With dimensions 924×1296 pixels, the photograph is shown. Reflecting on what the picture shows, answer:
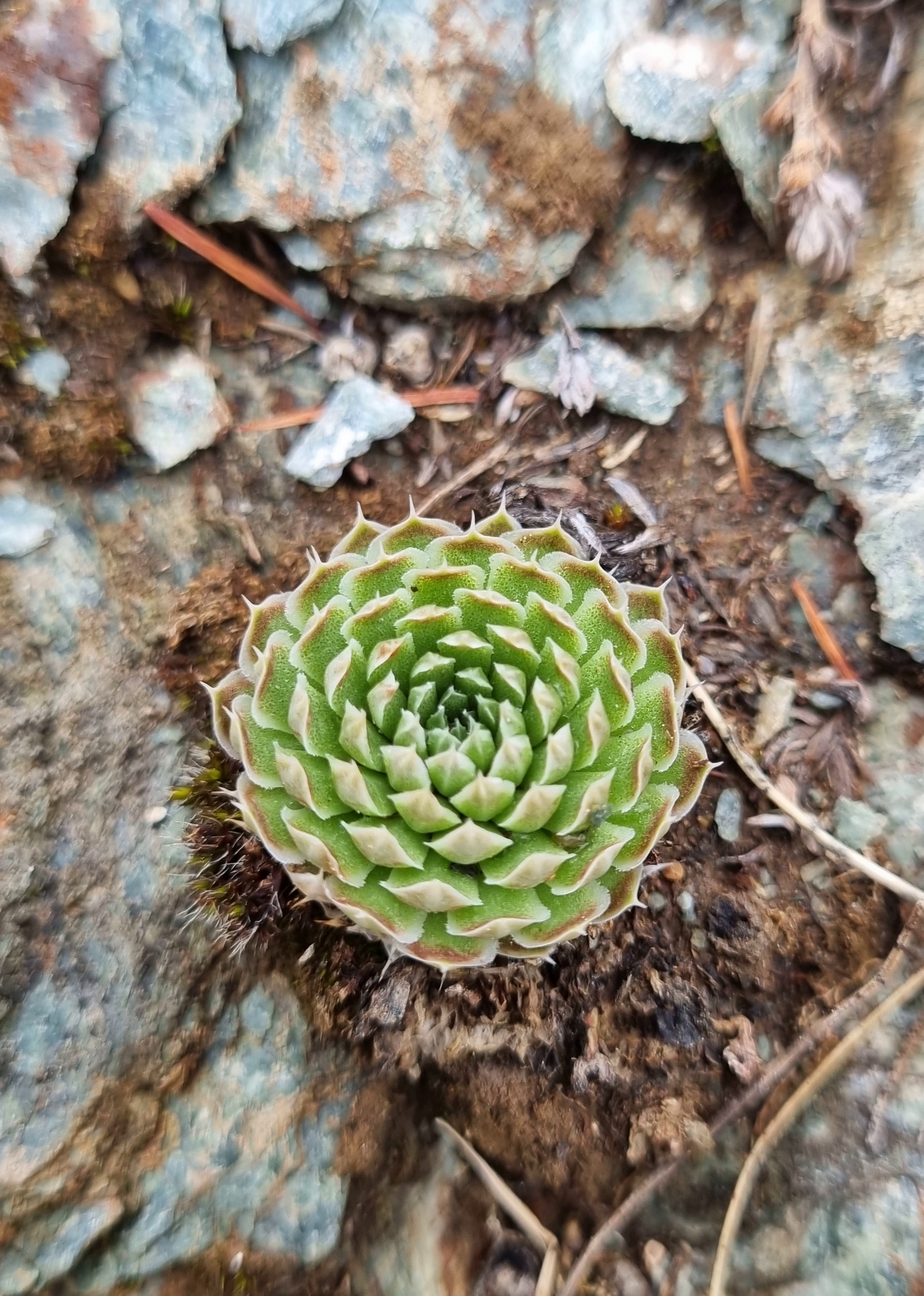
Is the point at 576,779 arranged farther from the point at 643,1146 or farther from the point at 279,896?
the point at 643,1146

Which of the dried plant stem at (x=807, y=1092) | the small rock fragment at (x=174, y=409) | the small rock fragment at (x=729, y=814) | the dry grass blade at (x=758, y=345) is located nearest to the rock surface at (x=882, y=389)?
the dry grass blade at (x=758, y=345)

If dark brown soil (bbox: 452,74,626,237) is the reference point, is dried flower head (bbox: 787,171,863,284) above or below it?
below

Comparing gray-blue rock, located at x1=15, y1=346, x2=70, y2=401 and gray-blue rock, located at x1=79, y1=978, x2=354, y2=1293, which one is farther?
gray-blue rock, located at x1=15, y1=346, x2=70, y2=401

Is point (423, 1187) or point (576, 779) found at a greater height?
point (576, 779)

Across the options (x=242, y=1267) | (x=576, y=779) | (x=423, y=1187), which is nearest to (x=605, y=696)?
(x=576, y=779)

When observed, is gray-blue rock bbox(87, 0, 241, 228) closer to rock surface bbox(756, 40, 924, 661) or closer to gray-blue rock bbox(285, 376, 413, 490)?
gray-blue rock bbox(285, 376, 413, 490)

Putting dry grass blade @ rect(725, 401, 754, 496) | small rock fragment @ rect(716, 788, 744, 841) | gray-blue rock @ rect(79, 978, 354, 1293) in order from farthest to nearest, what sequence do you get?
dry grass blade @ rect(725, 401, 754, 496)
small rock fragment @ rect(716, 788, 744, 841)
gray-blue rock @ rect(79, 978, 354, 1293)

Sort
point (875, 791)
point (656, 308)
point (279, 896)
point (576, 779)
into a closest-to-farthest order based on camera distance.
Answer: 1. point (576, 779)
2. point (279, 896)
3. point (875, 791)
4. point (656, 308)


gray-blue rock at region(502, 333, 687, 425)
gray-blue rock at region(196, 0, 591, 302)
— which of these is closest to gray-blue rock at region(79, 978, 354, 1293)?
gray-blue rock at region(502, 333, 687, 425)
